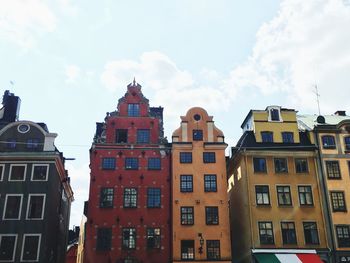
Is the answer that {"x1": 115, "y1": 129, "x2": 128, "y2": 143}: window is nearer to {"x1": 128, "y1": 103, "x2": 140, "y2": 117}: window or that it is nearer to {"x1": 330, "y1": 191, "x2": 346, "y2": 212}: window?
{"x1": 128, "y1": 103, "x2": 140, "y2": 117}: window

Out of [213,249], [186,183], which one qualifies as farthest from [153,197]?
[213,249]

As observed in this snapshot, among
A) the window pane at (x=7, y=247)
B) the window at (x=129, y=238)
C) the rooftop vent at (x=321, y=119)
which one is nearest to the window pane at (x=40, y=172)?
the window pane at (x=7, y=247)

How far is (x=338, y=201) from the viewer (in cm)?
4562

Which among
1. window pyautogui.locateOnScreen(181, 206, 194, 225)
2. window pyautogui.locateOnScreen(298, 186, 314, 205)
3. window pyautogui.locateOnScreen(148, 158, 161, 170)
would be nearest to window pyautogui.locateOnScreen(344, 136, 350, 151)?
window pyautogui.locateOnScreen(298, 186, 314, 205)

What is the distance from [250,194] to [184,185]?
6908mm

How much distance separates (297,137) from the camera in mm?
48406

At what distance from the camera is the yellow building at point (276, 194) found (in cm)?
4350

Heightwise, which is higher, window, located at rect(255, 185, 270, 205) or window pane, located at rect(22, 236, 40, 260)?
window, located at rect(255, 185, 270, 205)

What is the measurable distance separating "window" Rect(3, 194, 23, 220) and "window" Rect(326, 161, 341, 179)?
32.0m

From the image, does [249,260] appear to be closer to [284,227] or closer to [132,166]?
[284,227]

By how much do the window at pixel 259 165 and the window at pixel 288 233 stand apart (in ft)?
19.4

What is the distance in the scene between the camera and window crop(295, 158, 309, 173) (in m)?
46.8

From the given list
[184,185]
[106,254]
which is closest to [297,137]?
[184,185]

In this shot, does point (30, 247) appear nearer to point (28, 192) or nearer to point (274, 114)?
point (28, 192)
